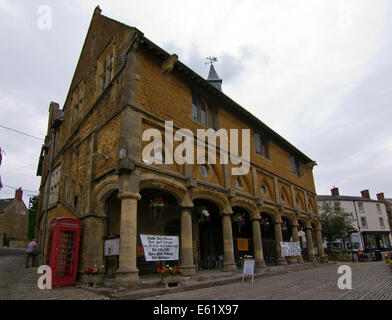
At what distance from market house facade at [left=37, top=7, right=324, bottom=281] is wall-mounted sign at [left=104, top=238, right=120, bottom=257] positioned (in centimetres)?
28

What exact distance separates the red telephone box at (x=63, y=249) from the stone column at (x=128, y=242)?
3.01 m

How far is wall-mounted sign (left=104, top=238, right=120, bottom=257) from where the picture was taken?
399 inches

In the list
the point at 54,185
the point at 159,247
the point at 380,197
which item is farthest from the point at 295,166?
the point at 380,197

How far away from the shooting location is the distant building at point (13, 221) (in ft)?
145

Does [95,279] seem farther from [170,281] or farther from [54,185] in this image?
[54,185]

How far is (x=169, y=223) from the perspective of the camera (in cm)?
1527

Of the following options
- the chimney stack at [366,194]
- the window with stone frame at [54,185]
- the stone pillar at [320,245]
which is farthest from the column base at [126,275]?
the chimney stack at [366,194]

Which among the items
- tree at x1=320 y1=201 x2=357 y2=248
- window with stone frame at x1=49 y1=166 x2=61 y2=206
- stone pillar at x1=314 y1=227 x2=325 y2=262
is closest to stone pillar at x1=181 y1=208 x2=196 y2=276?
window with stone frame at x1=49 y1=166 x2=61 y2=206

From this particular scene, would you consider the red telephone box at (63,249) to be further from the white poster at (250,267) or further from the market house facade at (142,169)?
the white poster at (250,267)

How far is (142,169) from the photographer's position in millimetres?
10438

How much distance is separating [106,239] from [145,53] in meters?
7.89
